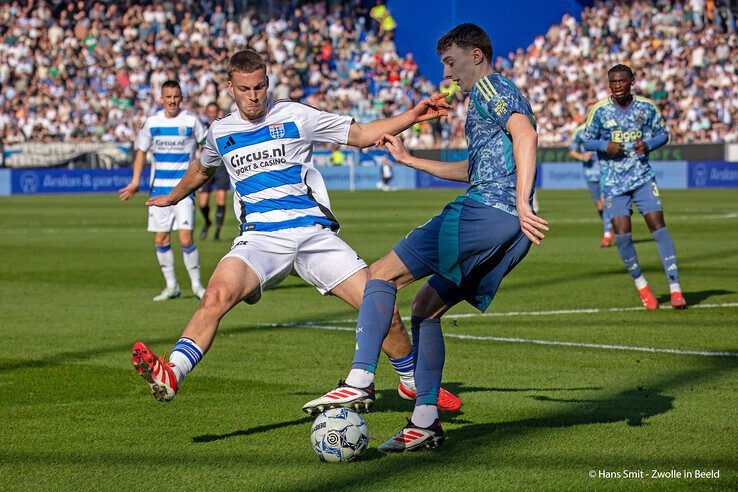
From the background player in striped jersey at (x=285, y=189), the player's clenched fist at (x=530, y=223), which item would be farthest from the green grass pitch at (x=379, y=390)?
the player's clenched fist at (x=530, y=223)

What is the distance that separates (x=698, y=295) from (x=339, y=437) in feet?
27.1

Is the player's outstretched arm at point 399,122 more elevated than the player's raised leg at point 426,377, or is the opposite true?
the player's outstretched arm at point 399,122

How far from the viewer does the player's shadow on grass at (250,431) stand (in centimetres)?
620

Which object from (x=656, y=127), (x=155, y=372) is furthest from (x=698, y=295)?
(x=155, y=372)

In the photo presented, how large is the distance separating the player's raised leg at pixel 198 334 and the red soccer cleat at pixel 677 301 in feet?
20.6

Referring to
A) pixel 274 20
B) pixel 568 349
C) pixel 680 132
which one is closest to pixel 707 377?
pixel 568 349

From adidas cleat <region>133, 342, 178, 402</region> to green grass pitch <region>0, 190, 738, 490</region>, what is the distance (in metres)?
0.29

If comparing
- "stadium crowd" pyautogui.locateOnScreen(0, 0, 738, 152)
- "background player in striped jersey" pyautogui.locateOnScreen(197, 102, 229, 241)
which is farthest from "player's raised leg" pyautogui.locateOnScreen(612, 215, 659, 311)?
"stadium crowd" pyautogui.locateOnScreen(0, 0, 738, 152)

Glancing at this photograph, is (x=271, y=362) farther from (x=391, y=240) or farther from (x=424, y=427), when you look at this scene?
(x=391, y=240)

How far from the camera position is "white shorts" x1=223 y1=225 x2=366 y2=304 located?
271 inches

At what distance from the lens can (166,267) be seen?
1368cm

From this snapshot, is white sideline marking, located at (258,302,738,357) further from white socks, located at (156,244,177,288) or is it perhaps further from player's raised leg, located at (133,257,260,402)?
player's raised leg, located at (133,257,260,402)

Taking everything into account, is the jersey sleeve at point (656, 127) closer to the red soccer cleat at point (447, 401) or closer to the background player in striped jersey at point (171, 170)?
the background player in striped jersey at point (171, 170)

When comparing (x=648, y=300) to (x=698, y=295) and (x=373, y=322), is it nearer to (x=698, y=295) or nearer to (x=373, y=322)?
(x=698, y=295)
